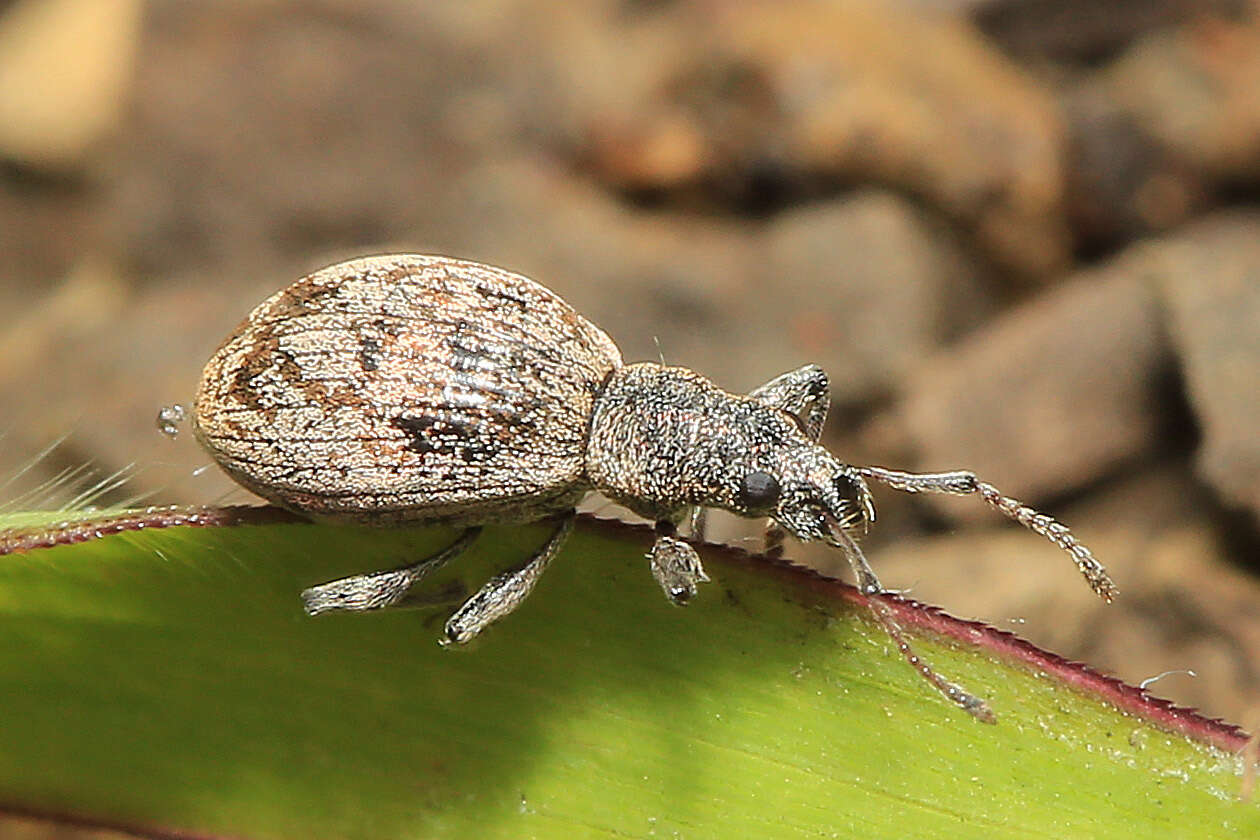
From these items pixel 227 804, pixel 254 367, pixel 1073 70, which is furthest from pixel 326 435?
pixel 1073 70

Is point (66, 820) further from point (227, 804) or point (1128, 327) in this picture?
point (1128, 327)

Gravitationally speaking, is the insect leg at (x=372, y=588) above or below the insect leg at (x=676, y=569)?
below

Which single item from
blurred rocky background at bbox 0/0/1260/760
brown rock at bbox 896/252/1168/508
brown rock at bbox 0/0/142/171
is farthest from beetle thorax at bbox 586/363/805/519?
brown rock at bbox 0/0/142/171

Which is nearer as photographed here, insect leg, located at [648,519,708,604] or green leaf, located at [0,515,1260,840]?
green leaf, located at [0,515,1260,840]

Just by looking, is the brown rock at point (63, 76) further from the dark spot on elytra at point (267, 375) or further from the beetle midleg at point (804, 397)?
the beetle midleg at point (804, 397)

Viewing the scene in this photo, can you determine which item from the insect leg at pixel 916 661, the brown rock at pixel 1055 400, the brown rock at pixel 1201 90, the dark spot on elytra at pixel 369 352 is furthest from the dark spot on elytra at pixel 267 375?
the brown rock at pixel 1201 90

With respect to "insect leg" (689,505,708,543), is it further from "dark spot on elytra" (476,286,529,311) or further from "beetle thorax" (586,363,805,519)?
"dark spot on elytra" (476,286,529,311)
